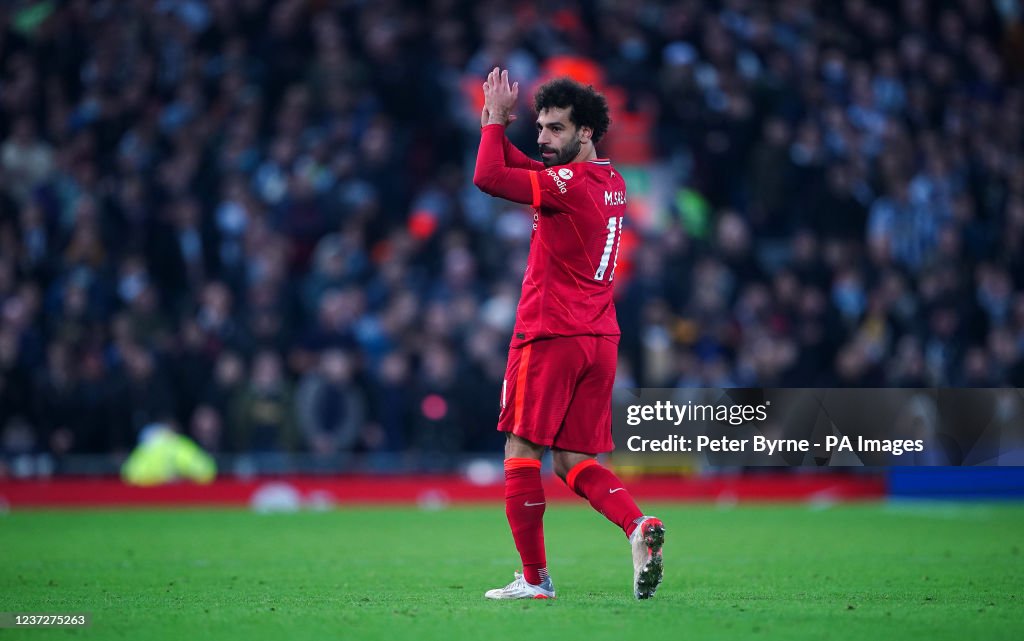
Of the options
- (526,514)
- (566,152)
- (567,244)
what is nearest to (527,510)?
(526,514)

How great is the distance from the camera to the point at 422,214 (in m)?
18.1

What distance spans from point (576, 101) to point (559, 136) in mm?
190

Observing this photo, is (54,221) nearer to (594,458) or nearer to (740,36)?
(740,36)

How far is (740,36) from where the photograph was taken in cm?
1995

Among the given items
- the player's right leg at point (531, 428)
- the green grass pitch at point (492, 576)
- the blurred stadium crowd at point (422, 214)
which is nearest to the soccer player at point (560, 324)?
the player's right leg at point (531, 428)

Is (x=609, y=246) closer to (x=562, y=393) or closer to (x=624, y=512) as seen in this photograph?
(x=562, y=393)

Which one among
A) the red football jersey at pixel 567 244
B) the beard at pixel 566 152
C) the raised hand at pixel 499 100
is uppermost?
the raised hand at pixel 499 100

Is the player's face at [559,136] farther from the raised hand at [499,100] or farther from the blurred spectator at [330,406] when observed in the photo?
the blurred spectator at [330,406]

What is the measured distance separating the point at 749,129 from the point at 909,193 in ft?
7.19

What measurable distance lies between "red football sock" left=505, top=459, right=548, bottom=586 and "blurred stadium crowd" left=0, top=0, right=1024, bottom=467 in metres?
8.94

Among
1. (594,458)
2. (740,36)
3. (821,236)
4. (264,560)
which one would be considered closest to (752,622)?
(594,458)

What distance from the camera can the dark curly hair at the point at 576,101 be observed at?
7.01 m

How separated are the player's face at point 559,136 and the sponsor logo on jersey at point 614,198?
26 cm

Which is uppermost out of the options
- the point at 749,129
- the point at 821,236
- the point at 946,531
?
the point at 749,129
